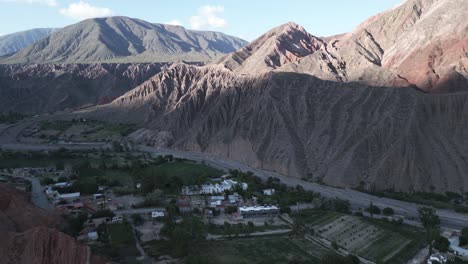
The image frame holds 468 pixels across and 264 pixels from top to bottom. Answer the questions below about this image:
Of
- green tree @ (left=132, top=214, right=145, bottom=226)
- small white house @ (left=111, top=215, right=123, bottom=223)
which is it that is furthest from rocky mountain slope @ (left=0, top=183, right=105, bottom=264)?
green tree @ (left=132, top=214, right=145, bottom=226)

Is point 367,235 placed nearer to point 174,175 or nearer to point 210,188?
point 210,188

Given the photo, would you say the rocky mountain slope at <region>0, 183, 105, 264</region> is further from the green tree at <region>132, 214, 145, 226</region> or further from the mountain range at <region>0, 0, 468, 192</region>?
the mountain range at <region>0, 0, 468, 192</region>

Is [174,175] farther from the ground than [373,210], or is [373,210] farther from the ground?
[174,175]

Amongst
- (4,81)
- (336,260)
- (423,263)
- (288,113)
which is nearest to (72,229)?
(336,260)

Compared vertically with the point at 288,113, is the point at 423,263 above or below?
below

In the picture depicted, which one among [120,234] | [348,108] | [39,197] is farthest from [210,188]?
[348,108]

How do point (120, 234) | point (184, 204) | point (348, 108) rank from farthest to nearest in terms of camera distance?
point (348, 108)
point (184, 204)
point (120, 234)

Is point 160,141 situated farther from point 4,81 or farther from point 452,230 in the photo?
point 4,81
